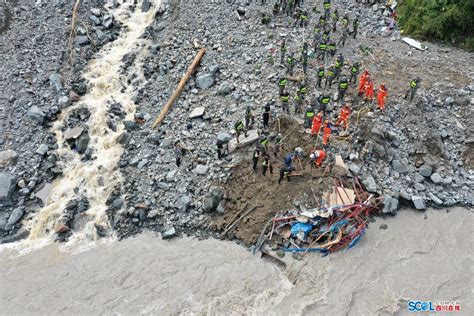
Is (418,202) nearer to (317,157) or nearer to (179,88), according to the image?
(317,157)

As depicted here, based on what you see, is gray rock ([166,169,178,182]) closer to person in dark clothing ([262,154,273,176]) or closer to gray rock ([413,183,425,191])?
person in dark clothing ([262,154,273,176])

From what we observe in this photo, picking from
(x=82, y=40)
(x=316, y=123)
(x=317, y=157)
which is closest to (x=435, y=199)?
(x=317, y=157)

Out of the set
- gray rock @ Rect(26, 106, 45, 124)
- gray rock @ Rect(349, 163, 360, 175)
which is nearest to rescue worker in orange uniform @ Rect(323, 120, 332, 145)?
gray rock @ Rect(349, 163, 360, 175)

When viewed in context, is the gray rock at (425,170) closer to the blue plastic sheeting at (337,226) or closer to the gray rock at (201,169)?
the blue plastic sheeting at (337,226)

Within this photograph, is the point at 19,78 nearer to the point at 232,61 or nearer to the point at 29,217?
the point at 29,217

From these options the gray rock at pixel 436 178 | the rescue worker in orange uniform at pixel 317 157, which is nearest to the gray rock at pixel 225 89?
the rescue worker in orange uniform at pixel 317 157

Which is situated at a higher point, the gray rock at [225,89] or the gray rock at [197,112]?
the gray rock at [225,89]

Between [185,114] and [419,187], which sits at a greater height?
[185,114]
